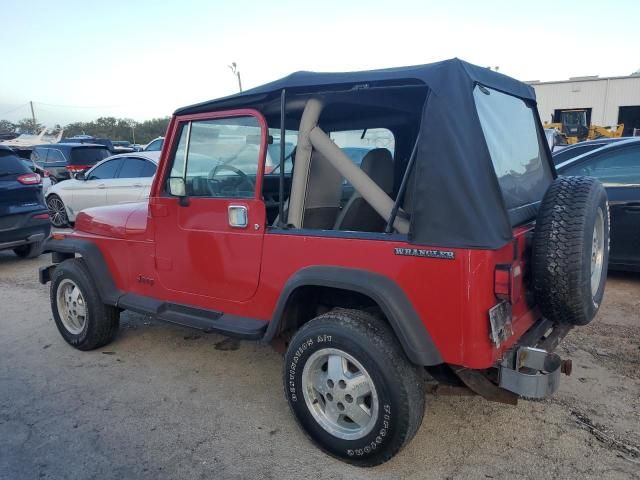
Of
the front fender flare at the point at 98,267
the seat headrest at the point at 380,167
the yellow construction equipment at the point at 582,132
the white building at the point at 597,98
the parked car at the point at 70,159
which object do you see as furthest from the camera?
the white building at the point at 597,98

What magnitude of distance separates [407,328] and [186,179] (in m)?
2.00

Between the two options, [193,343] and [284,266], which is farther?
[193,343]

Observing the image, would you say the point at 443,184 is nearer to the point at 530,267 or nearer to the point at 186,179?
the point at 530,267

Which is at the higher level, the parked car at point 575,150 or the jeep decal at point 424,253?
the parked car at point 575,150

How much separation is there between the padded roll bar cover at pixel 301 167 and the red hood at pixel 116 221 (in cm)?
136

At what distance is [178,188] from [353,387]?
189 centimetres

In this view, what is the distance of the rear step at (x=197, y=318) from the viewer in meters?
3.13

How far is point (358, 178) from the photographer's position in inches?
114

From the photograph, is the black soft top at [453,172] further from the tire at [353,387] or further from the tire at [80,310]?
the tire at [80,310]

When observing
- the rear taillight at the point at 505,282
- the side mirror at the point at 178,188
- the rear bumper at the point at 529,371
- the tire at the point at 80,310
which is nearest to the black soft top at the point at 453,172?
the rear taillight at the point at 505,282

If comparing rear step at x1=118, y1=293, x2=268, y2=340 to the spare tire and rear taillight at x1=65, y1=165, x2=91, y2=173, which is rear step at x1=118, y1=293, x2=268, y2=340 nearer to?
the spare tire

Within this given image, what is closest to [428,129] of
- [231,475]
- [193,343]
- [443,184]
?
[443,184]

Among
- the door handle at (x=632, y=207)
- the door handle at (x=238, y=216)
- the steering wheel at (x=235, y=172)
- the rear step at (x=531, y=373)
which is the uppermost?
the steering wheel at (x=235, y=172)

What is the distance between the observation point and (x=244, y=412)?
10.9ft
